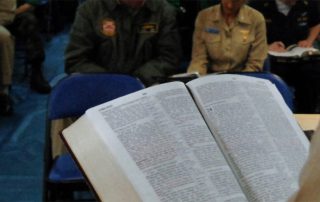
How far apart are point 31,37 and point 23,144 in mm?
1328

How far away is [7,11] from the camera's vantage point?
436 centimetres

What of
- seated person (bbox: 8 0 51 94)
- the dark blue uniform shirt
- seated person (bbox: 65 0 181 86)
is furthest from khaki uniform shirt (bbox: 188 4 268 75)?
seated person (bbox: 8 0 51 94)

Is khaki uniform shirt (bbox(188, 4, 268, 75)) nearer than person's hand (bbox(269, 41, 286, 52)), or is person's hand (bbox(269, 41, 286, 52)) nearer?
khaki uniform shirt (bbox(188, 4, 268, 75))

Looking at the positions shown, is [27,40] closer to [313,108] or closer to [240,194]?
[313,108]

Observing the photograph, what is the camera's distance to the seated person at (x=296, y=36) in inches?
145

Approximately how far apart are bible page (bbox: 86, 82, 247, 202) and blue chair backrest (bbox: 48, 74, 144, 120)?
1119 mm

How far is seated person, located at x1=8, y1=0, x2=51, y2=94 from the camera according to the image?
4496 mm

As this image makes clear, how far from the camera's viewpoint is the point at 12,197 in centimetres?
287

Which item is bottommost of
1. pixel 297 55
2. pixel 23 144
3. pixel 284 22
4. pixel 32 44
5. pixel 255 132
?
pixel 23 144

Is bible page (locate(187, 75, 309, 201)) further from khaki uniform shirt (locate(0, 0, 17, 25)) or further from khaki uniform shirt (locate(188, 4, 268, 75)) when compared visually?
khaki uniform shirt (locate(0, 0, 17, 25))

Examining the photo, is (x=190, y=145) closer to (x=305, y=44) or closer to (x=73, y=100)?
(x=73, y=100)

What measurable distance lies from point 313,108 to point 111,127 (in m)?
2.95

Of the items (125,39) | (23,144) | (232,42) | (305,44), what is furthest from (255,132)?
(305,44)

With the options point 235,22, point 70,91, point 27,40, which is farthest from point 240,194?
point 27,40
